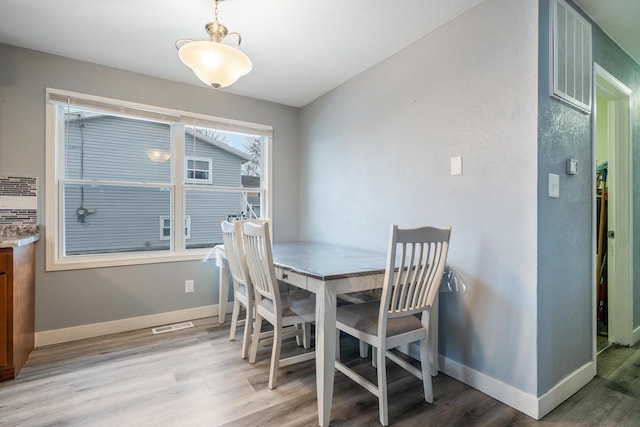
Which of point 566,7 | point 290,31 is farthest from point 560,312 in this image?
point 290,31

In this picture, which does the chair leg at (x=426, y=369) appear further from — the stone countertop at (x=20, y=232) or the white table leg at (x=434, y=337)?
the stone countertop at (x=20, y=232)

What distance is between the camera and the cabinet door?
73.5 inches

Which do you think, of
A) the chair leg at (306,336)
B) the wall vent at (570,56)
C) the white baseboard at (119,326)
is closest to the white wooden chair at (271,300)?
the chair leg at (306,336)

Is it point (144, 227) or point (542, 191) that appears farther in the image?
point (144, 227)

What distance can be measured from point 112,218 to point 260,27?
2.09 metres

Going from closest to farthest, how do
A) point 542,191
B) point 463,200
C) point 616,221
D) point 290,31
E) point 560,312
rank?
1. point 542,191
2. point 560,312
3. point 463,200
4. point 290,31
5. point 616,221

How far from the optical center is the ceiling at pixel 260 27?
184 centimetres

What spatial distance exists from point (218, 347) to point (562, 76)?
113 inches

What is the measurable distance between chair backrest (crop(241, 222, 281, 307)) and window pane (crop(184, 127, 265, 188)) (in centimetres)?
141

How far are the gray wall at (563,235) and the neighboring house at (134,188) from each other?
2.75m

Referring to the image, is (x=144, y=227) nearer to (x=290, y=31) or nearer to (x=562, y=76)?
(x=290, y=31)

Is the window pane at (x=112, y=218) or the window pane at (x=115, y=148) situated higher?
the window pane at (x=115, y=148)

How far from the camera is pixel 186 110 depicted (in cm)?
298

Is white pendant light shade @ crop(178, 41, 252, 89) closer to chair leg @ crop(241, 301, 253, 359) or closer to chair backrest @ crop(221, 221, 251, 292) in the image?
chair backrest @ crop(221, 221, 251, 292)
